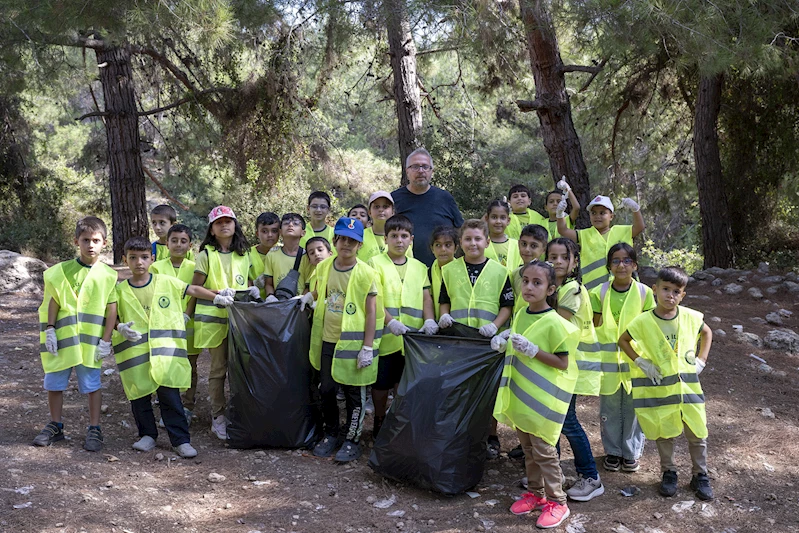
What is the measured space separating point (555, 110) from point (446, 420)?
4.65 m

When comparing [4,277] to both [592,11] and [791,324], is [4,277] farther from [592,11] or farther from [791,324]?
[791,324]

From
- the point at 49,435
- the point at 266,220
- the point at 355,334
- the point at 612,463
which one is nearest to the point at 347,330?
the point at 355,334

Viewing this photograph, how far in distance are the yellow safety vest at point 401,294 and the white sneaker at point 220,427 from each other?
1141 mm

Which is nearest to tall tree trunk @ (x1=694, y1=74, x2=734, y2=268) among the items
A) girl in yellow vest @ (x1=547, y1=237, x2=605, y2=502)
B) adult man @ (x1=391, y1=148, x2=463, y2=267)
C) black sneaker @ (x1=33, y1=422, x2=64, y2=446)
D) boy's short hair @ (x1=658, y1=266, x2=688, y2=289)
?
adult man @ (x1=391, y1=148, x2=463, y2=267)

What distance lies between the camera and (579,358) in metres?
3.63

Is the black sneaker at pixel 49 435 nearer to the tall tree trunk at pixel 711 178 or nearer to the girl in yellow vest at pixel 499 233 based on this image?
the girl in yellow vest at pixel 499 233

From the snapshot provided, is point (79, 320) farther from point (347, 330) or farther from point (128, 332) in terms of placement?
point (347, 330)

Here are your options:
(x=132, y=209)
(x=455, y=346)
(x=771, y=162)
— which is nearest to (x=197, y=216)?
(x=132, y=209)

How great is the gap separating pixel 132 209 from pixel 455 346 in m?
6.75

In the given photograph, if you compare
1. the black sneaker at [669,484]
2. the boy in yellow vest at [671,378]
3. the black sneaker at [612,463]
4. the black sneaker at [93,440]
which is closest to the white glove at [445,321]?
the boy in yellow vest at [671,378]

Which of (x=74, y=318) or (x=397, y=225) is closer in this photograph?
(x=74, y=318)

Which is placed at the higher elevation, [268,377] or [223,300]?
[223,300]

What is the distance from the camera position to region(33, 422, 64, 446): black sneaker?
383cm

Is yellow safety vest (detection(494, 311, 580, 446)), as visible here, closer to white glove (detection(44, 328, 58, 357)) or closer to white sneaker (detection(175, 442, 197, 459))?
white sneaker (detection(175, 442, 197, 459))
